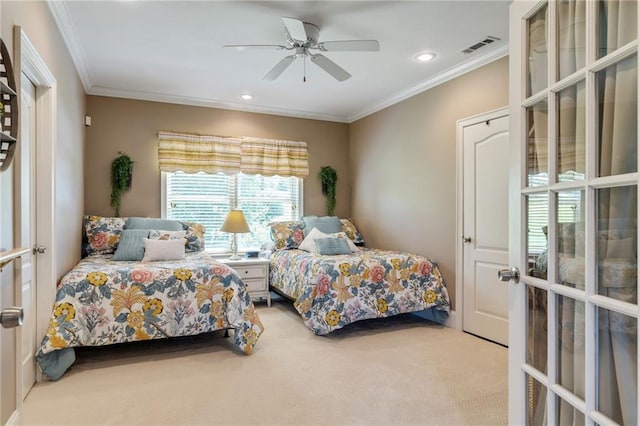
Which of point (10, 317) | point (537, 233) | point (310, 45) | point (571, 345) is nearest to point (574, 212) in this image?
point (537, 233)

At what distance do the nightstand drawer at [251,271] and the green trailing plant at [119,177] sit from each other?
5.02ft

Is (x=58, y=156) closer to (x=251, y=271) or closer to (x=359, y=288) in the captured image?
(x=251, y=271)

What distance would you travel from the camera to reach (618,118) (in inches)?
41.3

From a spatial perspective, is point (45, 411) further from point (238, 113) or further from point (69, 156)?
point (238, 113)

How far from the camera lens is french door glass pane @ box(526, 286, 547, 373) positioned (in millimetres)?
→ 1317

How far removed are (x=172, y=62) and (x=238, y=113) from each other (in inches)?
59.3

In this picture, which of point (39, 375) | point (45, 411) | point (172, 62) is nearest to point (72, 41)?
point (172, 62)

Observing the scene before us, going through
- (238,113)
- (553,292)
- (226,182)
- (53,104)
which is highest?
(238,113)

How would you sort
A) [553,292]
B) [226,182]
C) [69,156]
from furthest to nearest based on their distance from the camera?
1. [226,182]
2. [69,156]
3. [553,292]

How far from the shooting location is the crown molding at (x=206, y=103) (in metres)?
4.41

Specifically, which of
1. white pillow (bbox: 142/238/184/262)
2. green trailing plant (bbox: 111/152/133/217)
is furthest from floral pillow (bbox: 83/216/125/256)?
white pillow (bbox: 142/238/184/262)

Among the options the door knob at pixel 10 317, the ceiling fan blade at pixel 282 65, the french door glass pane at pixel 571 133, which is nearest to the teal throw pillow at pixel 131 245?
the ceiling fan blade at pixel 282 65

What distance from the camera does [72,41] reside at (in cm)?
309

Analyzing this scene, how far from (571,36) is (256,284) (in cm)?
385
